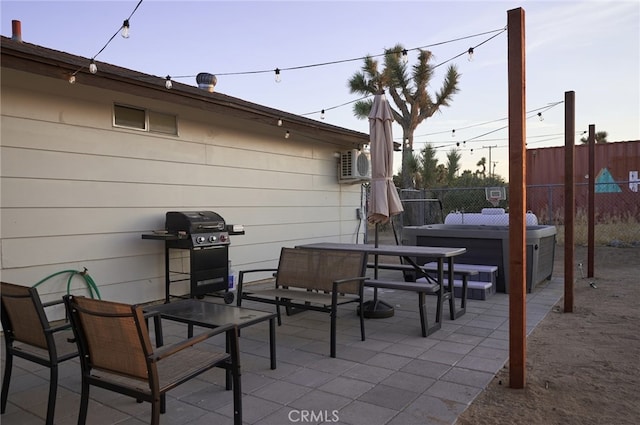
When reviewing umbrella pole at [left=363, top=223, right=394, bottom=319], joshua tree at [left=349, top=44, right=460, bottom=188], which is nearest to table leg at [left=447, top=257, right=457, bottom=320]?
umbrella pole at [left=363, top=223, right=394, bottom=319]

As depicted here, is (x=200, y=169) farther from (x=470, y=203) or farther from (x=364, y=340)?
(x=470, y=203)

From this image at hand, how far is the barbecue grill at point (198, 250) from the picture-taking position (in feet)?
16.8

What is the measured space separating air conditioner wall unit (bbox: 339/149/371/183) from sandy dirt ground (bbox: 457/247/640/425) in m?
4.35

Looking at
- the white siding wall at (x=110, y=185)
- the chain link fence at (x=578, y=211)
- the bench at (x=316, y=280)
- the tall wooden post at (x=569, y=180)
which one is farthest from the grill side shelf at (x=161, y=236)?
the chain link fence at (x=578, y=211)

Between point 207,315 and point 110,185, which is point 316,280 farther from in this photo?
point 110,185

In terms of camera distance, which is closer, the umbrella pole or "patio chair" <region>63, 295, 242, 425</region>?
"patio chair" <region>63, 295, 242, 425</region>

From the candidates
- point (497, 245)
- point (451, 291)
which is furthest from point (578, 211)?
point (451, 291)

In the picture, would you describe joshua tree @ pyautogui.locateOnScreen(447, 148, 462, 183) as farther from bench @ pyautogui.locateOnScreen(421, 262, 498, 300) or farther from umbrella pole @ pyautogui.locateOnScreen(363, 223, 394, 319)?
umbrella pole @ pyautogui.locateOnScreen(363, 223, 394, 319)

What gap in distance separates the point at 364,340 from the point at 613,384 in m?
1.85

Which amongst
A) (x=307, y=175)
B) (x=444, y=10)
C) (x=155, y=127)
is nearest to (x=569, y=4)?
(x=444, y=10)

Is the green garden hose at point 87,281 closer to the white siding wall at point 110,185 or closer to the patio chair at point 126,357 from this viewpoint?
the white siding wall at point 110,185

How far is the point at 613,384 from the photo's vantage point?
9.58 ft

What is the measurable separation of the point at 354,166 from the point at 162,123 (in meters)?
4.07

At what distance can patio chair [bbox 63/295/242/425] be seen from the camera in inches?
75.0
